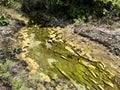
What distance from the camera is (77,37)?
1378 centimetres

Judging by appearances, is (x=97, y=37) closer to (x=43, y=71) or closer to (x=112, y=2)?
(x=112, y=2)

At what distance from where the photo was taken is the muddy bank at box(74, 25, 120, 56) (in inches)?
491

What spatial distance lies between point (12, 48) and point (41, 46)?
56.0 inches

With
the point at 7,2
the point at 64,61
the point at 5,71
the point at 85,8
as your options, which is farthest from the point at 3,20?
the point at 64,61

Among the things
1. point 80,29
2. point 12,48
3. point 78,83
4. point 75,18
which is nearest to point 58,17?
point 75,18

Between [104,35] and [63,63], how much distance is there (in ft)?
9.97

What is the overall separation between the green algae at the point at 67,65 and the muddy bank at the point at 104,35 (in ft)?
4.50

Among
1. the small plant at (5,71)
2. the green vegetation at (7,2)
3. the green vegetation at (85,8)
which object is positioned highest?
the green vegetation at (85,8)

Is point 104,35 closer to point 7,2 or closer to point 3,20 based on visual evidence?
point 3,20

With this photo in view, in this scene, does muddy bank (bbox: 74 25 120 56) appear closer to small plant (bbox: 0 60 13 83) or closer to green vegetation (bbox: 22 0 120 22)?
green vegetation (bbox: 22 0 120 22)

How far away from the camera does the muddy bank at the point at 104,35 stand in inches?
491

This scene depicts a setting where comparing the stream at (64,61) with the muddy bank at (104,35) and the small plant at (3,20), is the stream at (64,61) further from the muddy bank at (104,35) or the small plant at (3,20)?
the small plant at (3,20)

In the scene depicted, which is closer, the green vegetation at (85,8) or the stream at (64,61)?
the stream at (64,61)

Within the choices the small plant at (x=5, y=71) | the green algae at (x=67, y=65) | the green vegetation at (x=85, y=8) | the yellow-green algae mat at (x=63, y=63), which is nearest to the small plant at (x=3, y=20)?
the yellow-green algae mat at (x=63, y=63)
